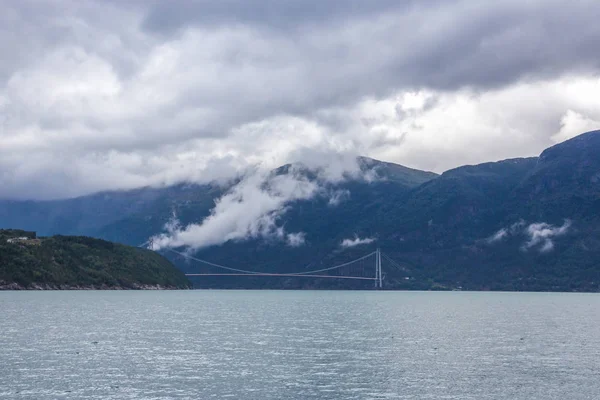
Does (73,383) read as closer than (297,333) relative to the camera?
Yes

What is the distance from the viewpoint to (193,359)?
2950 inches

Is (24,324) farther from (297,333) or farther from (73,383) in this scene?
(73,383)

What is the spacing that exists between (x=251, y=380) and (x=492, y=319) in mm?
97094

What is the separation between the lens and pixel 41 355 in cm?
7612

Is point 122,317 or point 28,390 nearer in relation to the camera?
point 28,390

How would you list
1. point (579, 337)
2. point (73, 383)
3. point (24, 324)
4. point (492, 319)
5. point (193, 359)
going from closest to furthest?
point (73, 383), point (193, 359), point (579, 337), point (24, 324), point (492, 319)

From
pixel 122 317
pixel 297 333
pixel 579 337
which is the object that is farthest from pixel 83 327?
pixel 579 337

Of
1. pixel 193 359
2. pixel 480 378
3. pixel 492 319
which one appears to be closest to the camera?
pixel 480 378

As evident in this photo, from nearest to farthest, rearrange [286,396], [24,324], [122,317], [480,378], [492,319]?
[286,396] < [480,378] < [24,324] < [122,317] < [492,319]

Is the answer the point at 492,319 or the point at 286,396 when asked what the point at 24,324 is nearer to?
the point at 286,396

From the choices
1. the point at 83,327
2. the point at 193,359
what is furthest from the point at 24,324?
the point at 193,359

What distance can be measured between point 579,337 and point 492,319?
41820 mm

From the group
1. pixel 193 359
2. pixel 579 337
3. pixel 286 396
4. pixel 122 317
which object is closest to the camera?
pixel 286 396

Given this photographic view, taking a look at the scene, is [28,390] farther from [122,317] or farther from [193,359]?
[122,317]
